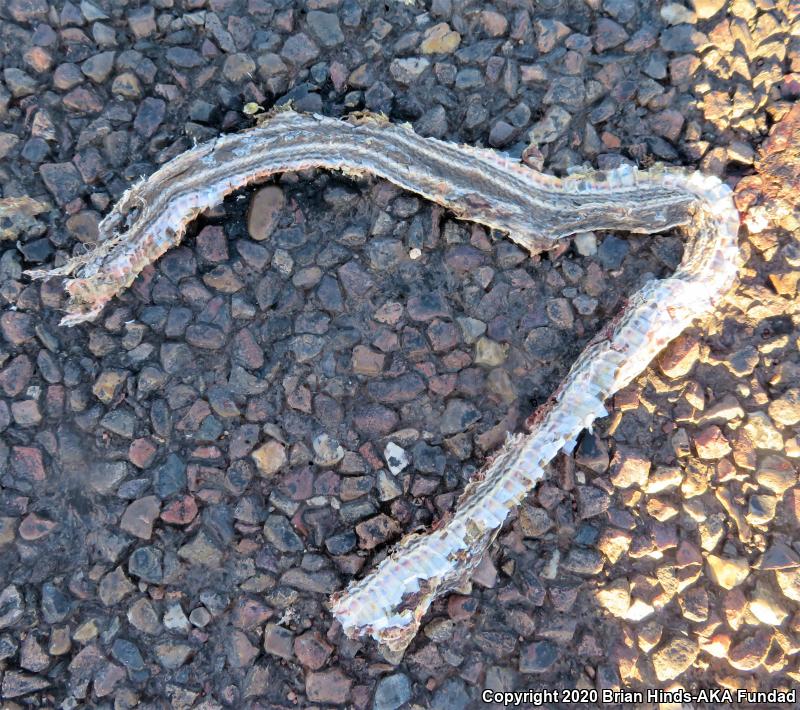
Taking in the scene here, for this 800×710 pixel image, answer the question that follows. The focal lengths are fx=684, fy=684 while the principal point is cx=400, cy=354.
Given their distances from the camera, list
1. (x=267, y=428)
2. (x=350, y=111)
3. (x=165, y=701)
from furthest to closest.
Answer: (x=350, y=111) < (x=267, y=428) < (x=165, y=701)

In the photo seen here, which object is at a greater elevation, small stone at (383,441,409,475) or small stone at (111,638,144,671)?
small stone at (383,441,409,475)

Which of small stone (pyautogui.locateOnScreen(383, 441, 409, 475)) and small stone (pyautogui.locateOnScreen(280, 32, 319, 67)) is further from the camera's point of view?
small stone (pyautogui.locateOnScreen(280, 32, 319, 67))

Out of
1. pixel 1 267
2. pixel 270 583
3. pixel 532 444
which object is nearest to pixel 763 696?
pixel 532 444

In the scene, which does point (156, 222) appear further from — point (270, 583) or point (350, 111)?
point (270, 583)

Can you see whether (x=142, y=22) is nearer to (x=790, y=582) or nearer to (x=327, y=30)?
(x=327, y=30)

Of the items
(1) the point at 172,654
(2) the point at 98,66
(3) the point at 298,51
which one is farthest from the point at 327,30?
(1) the point at 172,654

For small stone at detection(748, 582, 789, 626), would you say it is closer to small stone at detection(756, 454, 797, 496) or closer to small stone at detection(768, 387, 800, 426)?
small stone at detection(756, 454, 797, 496)

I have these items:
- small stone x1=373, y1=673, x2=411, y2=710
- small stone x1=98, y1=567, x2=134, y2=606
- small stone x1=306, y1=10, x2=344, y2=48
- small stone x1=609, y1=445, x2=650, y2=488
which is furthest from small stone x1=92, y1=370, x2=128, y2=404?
small stone x1=609, y1=445, x2=650, y2=488
